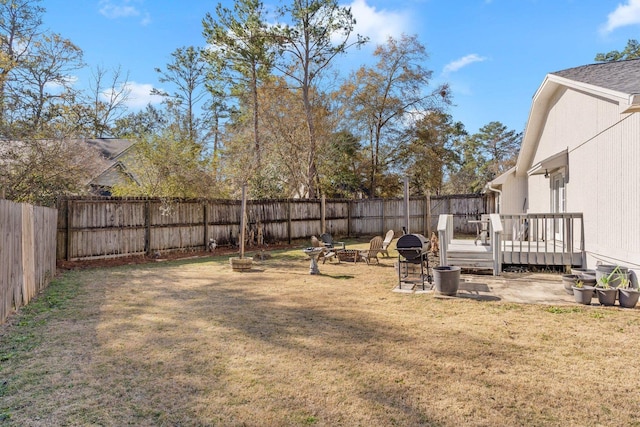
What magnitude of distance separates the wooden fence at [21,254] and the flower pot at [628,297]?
811 centimetres

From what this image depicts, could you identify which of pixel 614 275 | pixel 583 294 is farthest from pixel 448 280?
pixel 614 275

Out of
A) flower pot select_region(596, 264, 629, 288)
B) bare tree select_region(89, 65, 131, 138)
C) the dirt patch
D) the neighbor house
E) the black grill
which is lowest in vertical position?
the dirt patch

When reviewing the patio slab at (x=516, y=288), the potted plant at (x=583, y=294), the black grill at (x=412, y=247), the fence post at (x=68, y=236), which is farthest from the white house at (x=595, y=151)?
the fence post at (x=68, y=236)

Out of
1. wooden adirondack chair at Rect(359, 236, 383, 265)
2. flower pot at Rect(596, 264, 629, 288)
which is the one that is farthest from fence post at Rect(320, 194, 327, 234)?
flower pot at Rect(596, 264, 629, 288)

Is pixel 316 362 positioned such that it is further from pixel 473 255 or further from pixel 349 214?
pixel 349 214

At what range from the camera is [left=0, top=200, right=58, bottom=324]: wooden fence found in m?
4.52

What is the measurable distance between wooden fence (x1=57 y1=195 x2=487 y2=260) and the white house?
7096mm

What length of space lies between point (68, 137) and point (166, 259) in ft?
14.2

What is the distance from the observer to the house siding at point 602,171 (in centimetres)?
571

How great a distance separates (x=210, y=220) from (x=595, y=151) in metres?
10.9

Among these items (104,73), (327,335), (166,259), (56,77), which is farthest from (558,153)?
(104,73)

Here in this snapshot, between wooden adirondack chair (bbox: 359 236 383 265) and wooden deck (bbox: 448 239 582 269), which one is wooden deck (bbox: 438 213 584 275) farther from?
wooden adirondack chair (bbox: 359 236 383 265)

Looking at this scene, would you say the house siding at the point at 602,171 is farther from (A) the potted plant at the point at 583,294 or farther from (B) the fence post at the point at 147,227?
(B) the fence post at the point at 147,227

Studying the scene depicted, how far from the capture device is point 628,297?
515cm
